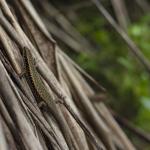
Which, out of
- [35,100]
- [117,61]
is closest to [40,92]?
[35,100]

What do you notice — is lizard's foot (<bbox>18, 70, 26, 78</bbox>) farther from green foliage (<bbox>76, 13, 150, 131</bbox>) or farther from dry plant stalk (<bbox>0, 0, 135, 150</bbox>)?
green foliage (<bbox>76, 13, 150, 131</bbox>)

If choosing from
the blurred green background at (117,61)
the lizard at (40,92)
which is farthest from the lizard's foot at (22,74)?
the blurred green background at (117,61)

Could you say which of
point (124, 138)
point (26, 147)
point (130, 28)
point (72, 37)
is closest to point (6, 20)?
point (26, 147)

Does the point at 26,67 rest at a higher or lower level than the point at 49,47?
lower

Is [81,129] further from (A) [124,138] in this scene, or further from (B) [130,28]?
(B) [130,28]

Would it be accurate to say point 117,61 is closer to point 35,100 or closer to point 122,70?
point 122,70

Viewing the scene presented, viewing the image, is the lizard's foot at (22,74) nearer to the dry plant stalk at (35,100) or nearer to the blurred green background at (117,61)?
the dry plant stalk at (35,100)
